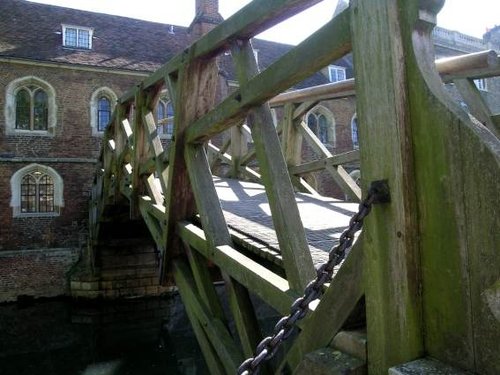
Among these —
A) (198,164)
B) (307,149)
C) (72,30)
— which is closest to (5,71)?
(72,30)

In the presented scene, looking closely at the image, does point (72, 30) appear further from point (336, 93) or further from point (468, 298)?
point (468, 298)

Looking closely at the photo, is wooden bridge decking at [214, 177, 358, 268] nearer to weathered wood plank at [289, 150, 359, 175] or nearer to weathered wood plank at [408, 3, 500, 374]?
weathered wood plank at [289, 150, 359, 175]

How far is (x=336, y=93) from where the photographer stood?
3.90 metres

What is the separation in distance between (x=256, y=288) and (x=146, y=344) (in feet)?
26.7

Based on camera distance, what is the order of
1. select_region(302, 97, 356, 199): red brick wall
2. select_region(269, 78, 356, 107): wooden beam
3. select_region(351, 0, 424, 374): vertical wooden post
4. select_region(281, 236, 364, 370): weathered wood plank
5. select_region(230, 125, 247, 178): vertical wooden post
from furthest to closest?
1. select_region(302, 97, 356, 199): red brick wall
2. select_region(230, 125, 247, 178): vertical wooden post
3. select_region(269, 78, 356, 107): wooden beam
4. select_region(281, 236, 364, 370): weathered wood plank
5. select_region(351, 0, 424, 374): vertical wooden post

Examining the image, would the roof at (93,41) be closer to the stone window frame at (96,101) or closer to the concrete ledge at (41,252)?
the stone window frame at (96,101)

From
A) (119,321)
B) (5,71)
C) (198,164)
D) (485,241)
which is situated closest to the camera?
(485,241)

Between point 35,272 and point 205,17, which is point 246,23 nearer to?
point 35,272

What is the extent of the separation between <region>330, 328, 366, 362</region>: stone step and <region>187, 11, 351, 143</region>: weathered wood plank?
106cm

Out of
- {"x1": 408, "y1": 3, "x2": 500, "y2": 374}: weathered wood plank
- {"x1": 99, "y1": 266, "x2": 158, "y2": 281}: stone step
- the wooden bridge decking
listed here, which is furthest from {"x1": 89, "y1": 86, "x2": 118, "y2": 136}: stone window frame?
{"x1": 408, "y1": 3, "x2": 500, "y2": 374}: weathered wood plank

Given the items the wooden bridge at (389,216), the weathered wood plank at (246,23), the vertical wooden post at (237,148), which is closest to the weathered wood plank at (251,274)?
the wooden bridge at (389,216)


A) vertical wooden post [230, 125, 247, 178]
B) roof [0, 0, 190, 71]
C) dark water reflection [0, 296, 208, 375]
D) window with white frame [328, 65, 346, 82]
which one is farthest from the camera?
window with white frame [328, 65, 346, 82]

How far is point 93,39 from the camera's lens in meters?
15.7

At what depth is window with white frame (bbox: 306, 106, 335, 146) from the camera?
18531 mm
